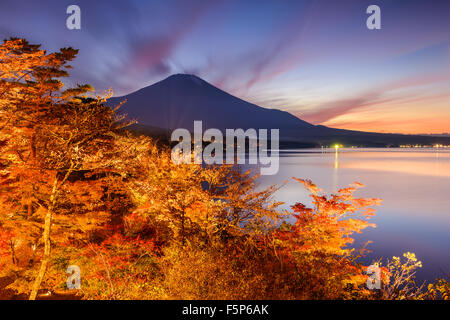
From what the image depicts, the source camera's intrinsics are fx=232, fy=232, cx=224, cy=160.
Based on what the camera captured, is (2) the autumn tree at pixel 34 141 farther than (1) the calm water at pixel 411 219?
No

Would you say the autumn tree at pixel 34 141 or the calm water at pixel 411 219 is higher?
the autumn tree at pixel 34 141

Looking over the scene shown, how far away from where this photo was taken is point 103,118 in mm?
19234

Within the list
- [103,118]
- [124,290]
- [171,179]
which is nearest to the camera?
[124,290]

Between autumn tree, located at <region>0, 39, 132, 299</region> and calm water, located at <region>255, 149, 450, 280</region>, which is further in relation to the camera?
calm water, located at <region>255, 149, 450, 280</region>

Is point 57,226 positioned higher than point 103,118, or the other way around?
point 103,118

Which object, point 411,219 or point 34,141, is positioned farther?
point 411,219

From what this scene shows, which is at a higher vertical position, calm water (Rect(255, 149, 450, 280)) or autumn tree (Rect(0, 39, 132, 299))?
autumn tree (Rect(0, 39, 132, 299))

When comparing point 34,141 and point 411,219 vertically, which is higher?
point 34,141

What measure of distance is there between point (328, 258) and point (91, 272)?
9.40 metres
